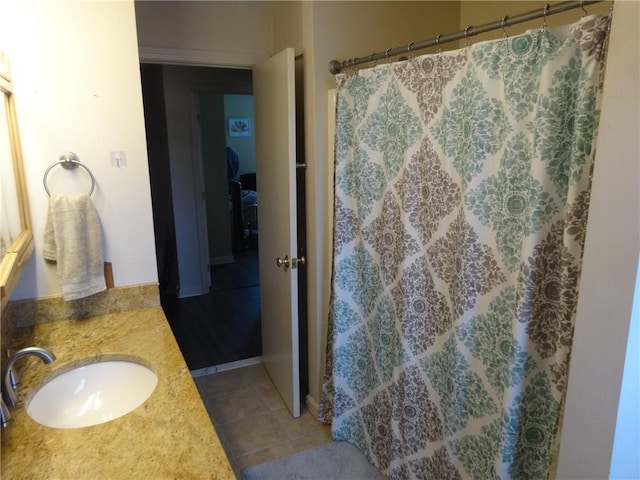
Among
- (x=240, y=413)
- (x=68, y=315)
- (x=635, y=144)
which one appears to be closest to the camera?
(x=635, y=144)

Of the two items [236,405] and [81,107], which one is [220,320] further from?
[81,107]

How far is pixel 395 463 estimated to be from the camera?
76.4 inches

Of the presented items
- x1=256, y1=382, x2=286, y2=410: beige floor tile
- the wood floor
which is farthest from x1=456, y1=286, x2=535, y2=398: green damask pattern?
the wood floor

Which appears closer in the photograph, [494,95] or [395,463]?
[494,95]

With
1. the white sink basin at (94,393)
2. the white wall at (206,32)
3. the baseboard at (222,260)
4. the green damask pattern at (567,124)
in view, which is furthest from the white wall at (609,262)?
the baseboard at (222,260)

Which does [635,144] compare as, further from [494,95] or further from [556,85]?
[494,95]

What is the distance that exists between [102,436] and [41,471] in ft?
0.45

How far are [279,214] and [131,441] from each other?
1520 mm

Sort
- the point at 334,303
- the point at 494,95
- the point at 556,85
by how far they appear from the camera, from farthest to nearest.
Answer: the point at 334,303 → the point at 494,95 → the point at 556,85

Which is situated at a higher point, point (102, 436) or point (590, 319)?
point (590, 319)

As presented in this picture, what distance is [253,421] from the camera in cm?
252

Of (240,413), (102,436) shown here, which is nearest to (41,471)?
(102,436)

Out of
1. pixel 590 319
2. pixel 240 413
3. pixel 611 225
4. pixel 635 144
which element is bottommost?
pixel 240 413

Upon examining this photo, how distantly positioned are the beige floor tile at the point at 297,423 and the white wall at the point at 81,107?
1.24 m
